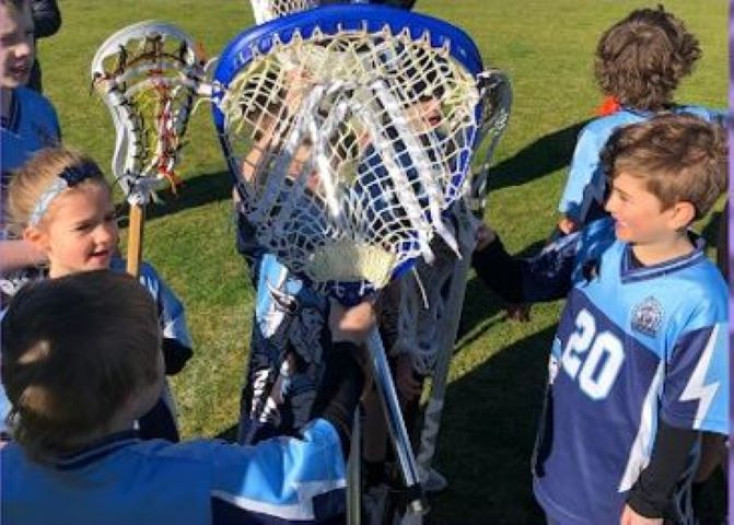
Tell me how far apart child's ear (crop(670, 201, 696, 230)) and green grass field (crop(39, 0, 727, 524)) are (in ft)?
5.49

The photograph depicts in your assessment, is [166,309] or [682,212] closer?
[682,212]

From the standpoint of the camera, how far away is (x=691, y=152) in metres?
2.45

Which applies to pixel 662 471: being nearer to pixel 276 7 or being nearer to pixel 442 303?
pixel 442 303

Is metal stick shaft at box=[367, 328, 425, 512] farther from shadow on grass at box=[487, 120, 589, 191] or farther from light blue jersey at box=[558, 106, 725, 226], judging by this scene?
shadow on grass at box=[487, 120, 589, 191]

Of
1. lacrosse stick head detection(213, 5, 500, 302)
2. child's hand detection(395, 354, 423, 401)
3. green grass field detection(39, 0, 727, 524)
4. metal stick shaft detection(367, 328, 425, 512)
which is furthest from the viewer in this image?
green grass field detection(39, 0, 727, 524)

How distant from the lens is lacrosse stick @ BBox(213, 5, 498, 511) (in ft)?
6.45

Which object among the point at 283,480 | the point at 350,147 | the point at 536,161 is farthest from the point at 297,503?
the point at 536,161

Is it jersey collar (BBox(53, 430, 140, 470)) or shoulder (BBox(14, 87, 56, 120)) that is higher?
shoulder (BBox(14, 87, 56, 120))

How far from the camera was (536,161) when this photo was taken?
7988 mm

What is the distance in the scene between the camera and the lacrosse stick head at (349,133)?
196 centimetres

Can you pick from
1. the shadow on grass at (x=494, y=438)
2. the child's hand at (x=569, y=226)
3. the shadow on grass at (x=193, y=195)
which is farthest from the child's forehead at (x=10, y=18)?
the shadow on grass at (x=193, y=195)

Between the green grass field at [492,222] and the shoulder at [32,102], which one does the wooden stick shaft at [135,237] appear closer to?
the shoulder at [32,102]

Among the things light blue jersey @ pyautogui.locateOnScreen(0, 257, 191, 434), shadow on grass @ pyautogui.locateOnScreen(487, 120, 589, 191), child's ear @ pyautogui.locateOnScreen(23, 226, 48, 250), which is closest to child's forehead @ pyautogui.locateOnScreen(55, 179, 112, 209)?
child's ear @ pyautogui.locateOnScreen(23, 226, 48, 250)

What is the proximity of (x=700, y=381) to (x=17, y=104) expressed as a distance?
80.9 inches
